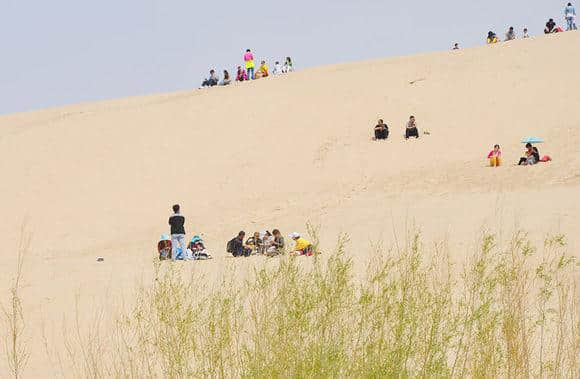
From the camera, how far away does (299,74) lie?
130 ft

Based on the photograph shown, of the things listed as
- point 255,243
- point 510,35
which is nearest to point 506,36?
point 510,35

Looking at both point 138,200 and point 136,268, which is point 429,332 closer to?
point 136,268

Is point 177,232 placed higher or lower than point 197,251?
higher

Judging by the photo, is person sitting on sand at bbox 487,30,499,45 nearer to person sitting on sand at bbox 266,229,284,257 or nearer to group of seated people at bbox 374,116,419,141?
group of seated people at bbox 374,116,419,141

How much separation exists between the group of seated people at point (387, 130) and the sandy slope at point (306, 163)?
1.08 ft

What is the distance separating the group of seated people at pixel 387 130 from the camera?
1152 inches

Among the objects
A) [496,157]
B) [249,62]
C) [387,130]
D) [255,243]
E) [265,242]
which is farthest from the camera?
[249,62]

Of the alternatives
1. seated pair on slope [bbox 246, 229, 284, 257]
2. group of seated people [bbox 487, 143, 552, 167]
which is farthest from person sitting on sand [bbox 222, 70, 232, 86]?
seated pair on slope [bbox 246, 229, 284, 257]

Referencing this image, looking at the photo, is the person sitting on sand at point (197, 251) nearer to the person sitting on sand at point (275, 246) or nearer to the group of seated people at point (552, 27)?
the person sitting on sand at point (275, 246)

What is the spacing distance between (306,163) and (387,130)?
2.69 metres

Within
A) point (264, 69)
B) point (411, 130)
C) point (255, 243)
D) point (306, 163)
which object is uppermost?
point (264, 69)

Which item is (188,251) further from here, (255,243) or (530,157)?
(530,157)

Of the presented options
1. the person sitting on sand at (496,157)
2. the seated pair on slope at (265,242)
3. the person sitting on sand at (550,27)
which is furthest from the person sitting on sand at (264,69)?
the seated pair on slope at (265,242)

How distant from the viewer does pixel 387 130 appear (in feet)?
97.8
